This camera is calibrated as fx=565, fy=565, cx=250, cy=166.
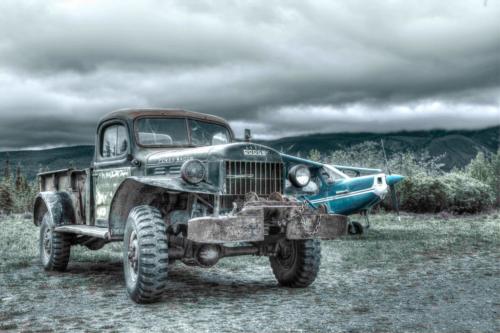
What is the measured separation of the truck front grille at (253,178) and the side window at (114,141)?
194cm

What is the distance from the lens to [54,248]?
341 inches

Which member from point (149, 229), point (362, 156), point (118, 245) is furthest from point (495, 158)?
point (149, 229)

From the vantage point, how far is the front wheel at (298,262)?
7090mm

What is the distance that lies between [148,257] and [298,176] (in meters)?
2.19

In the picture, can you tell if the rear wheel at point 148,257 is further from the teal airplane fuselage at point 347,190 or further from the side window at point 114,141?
the teal airplane fuselage at point 347,190

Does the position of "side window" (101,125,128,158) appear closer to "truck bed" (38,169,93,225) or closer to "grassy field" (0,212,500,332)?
"truck bed" (38,169,93,225)

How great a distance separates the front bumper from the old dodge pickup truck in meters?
0.01

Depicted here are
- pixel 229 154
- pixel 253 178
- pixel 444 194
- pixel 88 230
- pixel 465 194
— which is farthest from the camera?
pixel 465 194

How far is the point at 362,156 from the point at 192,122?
23.6 metres

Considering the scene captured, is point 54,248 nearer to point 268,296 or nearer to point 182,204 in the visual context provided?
point 182,204

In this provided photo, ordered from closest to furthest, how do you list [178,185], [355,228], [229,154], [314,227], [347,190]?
[178,185], [314,227], [229,154], [347,190], [355,228]

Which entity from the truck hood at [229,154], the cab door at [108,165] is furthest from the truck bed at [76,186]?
the truck hood at [229,154]

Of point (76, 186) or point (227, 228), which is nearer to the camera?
point (227, 228)

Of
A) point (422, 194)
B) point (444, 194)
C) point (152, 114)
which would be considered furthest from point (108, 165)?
point (444, 194)
